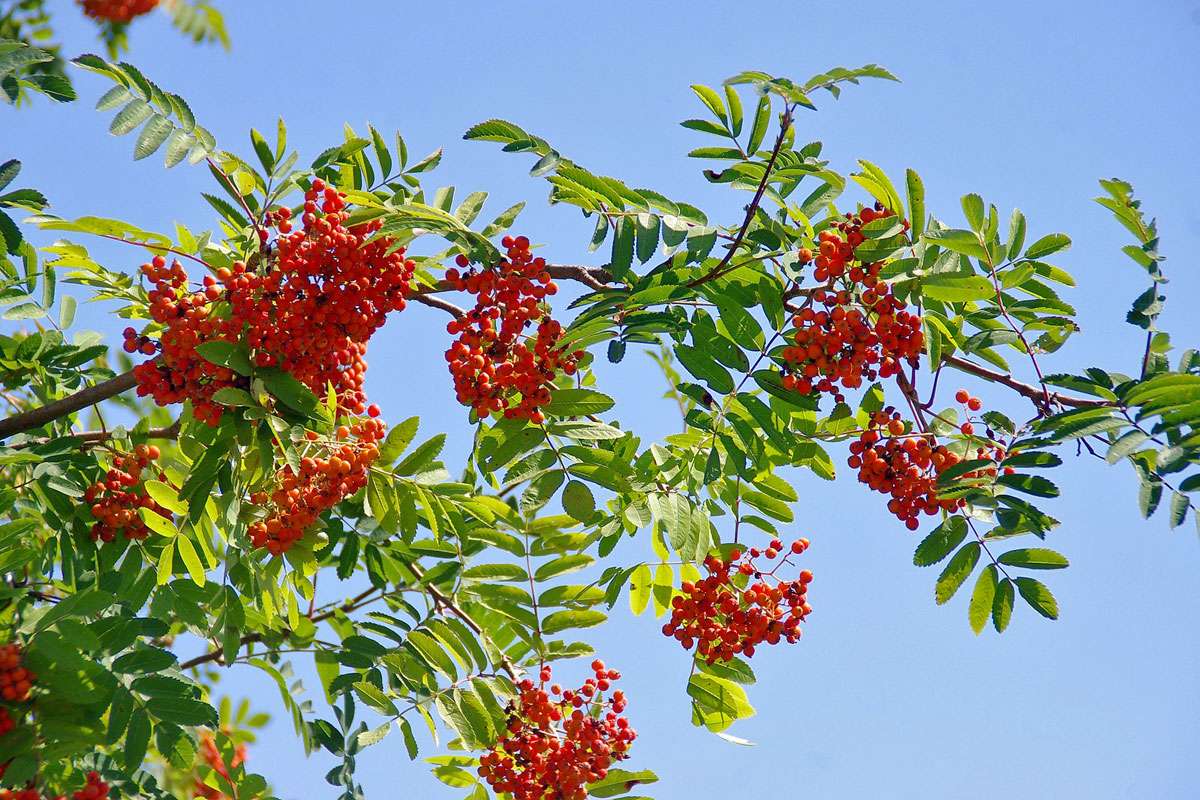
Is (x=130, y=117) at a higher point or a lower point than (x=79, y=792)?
higher

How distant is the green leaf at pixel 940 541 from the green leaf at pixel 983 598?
16 centimetres

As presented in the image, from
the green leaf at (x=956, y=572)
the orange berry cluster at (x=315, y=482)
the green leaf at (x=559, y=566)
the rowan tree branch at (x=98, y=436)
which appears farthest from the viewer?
the green leaf at (x=559, y=566)

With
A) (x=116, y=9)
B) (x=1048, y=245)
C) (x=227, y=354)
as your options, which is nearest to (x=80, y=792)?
(x=227, y=354)

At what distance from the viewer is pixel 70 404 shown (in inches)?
142

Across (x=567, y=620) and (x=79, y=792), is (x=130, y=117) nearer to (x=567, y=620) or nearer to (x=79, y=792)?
(x=79, y=792)

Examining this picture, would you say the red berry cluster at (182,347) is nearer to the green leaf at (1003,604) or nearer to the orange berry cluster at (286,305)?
the orange berry cluster at (286,305)

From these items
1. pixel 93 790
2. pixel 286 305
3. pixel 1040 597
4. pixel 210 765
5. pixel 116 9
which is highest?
pixel 116 9

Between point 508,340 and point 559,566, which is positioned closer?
point 508,340

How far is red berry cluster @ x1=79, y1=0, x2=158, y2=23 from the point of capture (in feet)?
11.6

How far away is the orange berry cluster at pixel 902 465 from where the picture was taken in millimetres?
3553

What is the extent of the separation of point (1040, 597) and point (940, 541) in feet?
1.17

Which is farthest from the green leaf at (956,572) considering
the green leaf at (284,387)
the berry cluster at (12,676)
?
the berry cluster at (12,676)

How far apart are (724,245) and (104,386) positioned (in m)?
2.06

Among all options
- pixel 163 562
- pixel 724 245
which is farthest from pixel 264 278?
pixel 724 245
